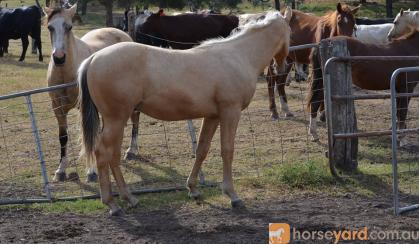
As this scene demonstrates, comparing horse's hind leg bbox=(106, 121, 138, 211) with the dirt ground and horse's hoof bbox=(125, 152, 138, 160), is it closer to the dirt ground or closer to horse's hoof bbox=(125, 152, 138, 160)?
the dirt ground

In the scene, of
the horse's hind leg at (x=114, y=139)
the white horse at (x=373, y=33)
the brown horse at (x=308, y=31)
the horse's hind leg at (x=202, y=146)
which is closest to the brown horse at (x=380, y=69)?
the brown horse at (x=308, y=31)

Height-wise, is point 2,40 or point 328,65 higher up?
point 328,65

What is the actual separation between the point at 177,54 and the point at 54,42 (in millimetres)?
2056

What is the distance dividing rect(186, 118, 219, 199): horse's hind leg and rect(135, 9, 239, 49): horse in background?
9.23m

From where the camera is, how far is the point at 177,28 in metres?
16.0

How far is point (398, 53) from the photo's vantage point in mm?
9469

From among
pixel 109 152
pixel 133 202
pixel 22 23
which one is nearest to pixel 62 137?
pixel 133 202

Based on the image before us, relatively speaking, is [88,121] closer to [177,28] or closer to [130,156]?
[130,156]

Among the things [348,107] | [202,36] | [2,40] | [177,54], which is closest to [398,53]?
[348,107]

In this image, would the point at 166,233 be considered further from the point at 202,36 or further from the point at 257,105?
the point at 202,36

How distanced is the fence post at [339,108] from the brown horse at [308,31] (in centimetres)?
302

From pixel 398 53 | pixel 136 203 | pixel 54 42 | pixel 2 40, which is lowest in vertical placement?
pixel 2 40

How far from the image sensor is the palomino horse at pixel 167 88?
19.0ft

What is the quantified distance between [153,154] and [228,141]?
289 centimetres
